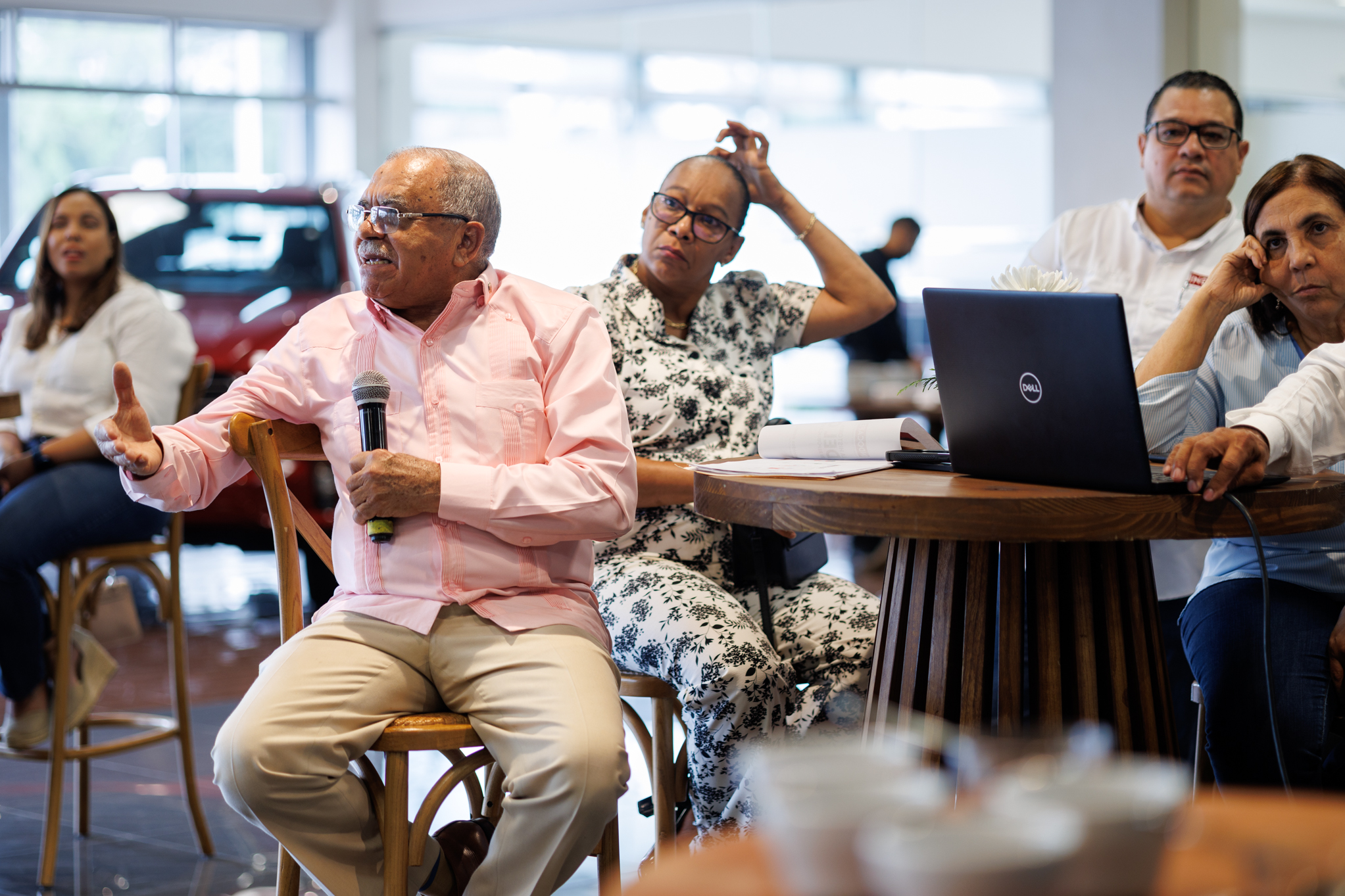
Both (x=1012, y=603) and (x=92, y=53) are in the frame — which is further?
(x=92, y=53)

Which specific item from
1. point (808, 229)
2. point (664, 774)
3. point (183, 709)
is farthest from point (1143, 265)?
point (183, 709)

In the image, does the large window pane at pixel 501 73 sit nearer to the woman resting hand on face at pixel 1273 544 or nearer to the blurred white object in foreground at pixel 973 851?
the woman resting hand on face at pixel 1273 544

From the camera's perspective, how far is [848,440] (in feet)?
6.31

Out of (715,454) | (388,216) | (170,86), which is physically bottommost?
(715,454)

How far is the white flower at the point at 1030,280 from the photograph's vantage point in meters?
1.87

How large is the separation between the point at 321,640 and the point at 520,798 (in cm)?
39

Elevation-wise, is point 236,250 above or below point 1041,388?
above

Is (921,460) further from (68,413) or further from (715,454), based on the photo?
(68,413)

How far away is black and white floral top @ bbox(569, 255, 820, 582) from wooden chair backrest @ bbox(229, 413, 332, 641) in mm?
575

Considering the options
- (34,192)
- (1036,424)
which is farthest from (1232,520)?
(34,192)

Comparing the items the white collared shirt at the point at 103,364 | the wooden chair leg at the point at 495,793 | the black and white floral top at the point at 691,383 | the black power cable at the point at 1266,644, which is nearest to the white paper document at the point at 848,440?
the black and white floral top at the point at 691,383

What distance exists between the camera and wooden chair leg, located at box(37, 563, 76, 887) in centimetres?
258

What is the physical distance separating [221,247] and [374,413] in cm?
366

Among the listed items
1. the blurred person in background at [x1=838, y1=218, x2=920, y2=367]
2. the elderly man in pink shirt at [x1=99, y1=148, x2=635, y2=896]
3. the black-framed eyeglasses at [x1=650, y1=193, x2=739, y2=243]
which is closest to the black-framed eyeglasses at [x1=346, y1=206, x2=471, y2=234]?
the elderly man in pink shirt at [x1=99, y1=148, x2=635, y2=896]
